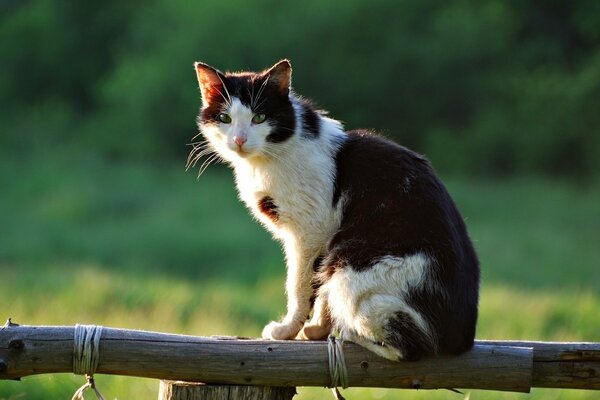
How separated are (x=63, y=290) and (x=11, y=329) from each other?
663 centimetres

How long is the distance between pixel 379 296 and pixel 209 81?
1161 millimetres

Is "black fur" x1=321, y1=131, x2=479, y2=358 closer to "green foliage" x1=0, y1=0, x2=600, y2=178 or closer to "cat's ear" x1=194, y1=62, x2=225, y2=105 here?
"cat's ear" x1=194, y1=62, x2=225, y2=105

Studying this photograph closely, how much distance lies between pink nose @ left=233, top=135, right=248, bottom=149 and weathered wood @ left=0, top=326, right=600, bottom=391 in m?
0.81

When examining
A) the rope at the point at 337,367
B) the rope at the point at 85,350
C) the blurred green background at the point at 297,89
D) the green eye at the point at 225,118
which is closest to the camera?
the rope at the point at 85,350

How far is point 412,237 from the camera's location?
3.46 metres

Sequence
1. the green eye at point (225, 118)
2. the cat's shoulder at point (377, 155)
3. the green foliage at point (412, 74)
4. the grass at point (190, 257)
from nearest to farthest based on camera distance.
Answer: the cat's shoulder at point (377, 155) → the green eye at point (225, 118) → the grass at point (190, 257) → the green foliage at point (412, 74)

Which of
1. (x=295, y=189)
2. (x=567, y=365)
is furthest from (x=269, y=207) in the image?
(x=567, y=365)

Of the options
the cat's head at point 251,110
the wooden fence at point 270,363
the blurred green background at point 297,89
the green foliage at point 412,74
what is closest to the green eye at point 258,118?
the cat's head at point 251,110

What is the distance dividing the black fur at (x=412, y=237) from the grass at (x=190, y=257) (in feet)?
7.78

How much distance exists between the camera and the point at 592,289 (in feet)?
37.0

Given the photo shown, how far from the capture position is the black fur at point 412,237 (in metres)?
3.40

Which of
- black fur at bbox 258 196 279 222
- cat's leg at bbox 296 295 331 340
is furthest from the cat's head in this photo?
cat's leg at bbox 296 295 331 340

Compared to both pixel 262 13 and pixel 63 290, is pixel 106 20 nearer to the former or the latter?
A: pixel 262 13

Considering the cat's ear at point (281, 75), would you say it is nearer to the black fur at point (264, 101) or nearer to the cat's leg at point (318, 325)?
the black fur at point (264, 101)
